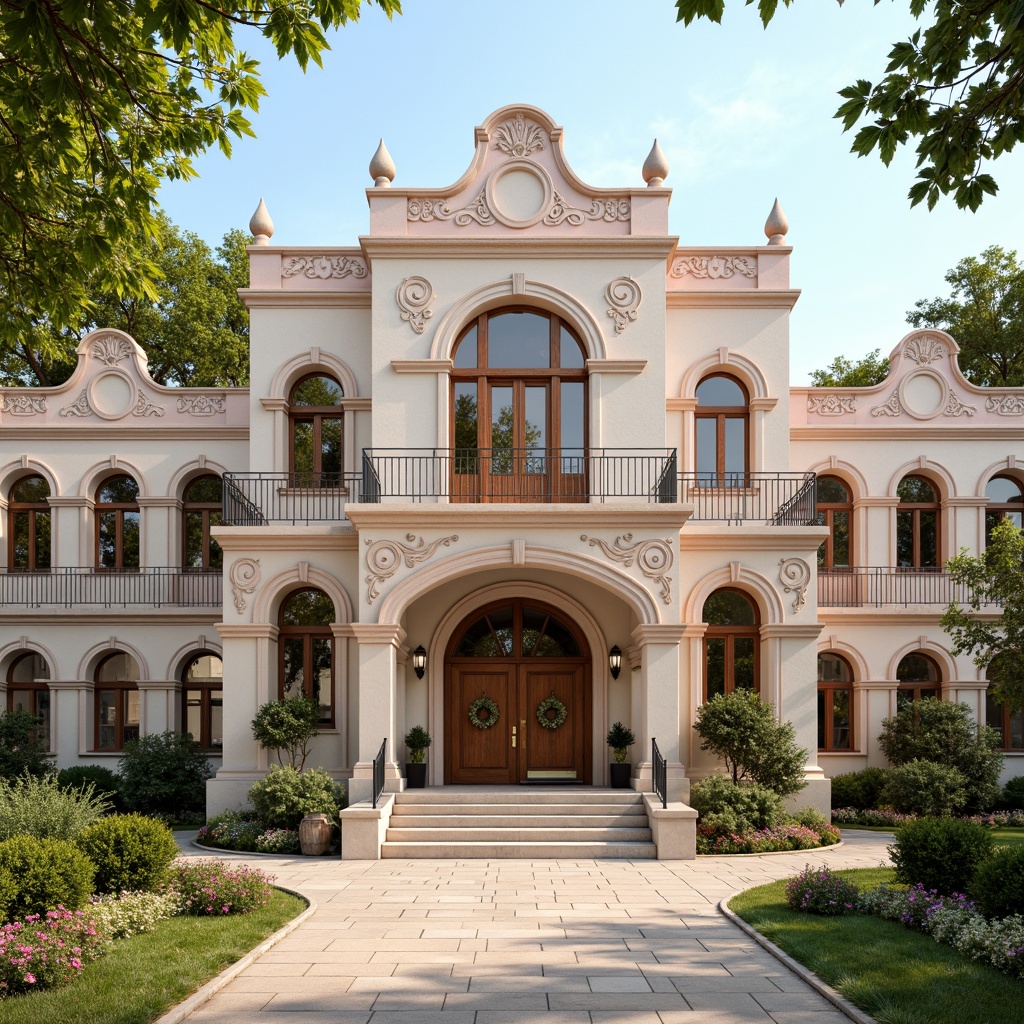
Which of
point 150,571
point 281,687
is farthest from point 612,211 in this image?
point 150,571

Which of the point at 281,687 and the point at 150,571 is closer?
the point at 281,687

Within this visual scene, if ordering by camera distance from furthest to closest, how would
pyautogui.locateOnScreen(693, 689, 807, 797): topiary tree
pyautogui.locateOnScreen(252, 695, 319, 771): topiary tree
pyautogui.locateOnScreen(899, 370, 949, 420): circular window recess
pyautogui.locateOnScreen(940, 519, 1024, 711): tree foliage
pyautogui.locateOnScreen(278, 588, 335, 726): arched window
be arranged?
pyautogui.locateOnScreen(899, 370, 949, 420): circular window recess
pyautogui.locateOnScreen(278, 588, 335, 726): arched window
pyautogui.locateOnScreen(252, 695, 319, 771): topiary tree
pyautogui.locateOnScreen(693, 689, 807, 797): topiary tree
pyautogui.locateOnScreen(940, 519, 1024, 711): tree foliage

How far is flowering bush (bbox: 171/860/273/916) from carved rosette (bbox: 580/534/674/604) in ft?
26.6

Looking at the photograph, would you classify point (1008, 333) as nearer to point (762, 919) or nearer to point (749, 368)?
point (749, 368)

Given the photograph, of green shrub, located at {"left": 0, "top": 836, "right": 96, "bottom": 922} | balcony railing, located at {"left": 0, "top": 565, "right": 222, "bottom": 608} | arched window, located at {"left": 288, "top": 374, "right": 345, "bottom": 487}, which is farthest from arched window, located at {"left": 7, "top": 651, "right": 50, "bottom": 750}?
green shrub, located at {"left": 0, "top": 836, "right": 96, "bottom": 922}

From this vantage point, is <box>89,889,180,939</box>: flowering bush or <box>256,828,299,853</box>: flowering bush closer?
<box>89,889,180,939</box>: flowering bush

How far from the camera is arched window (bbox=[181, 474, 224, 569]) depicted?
75.2 ft

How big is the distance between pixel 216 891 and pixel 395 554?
739 centimetres

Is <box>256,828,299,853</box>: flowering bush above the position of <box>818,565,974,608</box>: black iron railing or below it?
below

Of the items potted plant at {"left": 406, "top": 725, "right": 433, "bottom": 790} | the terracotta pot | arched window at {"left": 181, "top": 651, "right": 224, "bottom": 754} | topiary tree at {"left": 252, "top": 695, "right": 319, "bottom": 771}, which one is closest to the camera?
the terracotta pot

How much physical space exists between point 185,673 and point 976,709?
53.3ft

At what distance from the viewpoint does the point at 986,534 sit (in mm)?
22781

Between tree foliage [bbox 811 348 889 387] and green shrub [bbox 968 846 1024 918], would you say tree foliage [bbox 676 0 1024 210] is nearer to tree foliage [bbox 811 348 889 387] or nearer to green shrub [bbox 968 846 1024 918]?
green shrub [bbox 968 846 1024 918]

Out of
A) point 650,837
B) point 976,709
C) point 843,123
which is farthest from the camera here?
point 976,709
